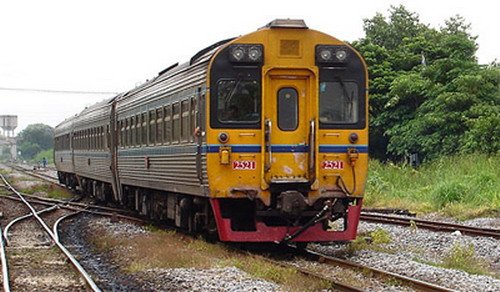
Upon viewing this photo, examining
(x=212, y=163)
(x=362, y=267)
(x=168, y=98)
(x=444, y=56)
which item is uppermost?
(x=444, y=56)

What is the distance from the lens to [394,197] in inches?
851

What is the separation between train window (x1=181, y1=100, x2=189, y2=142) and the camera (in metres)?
12.3

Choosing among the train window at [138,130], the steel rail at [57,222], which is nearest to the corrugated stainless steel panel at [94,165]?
the steel rail at [57,222]

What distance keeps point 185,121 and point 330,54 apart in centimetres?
255

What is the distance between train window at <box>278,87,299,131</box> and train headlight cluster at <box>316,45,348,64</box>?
2.12 feet

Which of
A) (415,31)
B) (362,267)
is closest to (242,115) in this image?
(362,267)

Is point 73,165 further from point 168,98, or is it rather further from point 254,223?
point 254,223

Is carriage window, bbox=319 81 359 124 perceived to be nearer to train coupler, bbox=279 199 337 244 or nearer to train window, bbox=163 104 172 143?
train coupler, bbox=279 199 337 244

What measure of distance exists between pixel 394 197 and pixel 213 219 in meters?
10.4

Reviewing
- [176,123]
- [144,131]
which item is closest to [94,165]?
[144,131]

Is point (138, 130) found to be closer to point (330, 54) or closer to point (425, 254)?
point (330, 54)

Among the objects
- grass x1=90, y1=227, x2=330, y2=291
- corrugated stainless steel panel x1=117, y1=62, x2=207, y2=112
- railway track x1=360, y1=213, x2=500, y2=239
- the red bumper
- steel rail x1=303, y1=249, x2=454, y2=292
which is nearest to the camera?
steel rail x1=303, y1=249, x2=454, y2=292

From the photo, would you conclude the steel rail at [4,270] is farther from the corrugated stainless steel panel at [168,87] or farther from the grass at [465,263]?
the grass at [465,263]

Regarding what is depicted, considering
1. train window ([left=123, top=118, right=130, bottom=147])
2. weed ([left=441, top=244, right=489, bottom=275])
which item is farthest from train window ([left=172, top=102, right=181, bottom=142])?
weed ([left=441, top=244, right=489, bottom=275])
